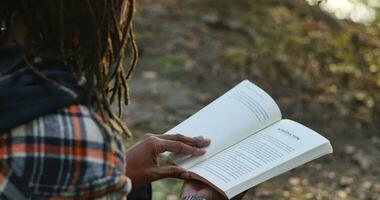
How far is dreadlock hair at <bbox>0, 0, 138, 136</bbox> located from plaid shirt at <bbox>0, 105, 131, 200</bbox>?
0.04m

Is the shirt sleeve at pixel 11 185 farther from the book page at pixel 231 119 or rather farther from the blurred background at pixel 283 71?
the blurred background at pixel 283 71

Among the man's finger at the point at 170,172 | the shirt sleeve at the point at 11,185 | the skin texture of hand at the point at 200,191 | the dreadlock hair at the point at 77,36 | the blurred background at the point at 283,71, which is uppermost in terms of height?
the dreadlock hair at the point at 77,36

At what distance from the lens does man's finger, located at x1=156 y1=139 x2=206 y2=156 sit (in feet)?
6.79

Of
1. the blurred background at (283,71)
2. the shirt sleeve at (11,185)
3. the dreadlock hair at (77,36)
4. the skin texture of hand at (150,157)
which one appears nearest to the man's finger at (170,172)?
the skin texture of hand at (150,157)

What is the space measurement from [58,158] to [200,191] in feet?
2.07

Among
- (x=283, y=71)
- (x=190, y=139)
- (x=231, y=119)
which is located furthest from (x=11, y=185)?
(x=283, y=71)

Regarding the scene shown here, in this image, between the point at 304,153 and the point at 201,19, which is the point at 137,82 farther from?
the point at 304,153

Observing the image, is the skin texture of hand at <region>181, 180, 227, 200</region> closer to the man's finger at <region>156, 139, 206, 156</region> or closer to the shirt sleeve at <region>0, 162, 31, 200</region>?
the man's finger at <region>156, 139, 206, 156</region>

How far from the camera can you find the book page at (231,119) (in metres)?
2.14

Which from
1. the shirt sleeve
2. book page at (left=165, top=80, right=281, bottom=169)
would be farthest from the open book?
the shirt sleeve

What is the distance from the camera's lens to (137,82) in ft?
16.6

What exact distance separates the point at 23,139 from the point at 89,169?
5.0 inches

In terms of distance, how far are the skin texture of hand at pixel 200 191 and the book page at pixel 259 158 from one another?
4 cm

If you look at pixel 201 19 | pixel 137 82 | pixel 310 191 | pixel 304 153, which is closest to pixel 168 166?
pixel 304 153
